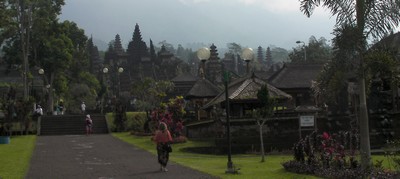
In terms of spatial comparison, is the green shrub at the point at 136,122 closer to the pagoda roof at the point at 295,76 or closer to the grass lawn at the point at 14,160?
the grass lawn at the point at 14,160

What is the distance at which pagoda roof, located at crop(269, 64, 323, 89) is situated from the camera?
44.0 meters

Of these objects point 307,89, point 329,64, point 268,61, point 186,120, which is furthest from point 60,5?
point 268,61

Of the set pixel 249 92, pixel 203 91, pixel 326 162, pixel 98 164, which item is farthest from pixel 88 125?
pixel 326 162

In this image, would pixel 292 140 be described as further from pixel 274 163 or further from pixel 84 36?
pixel 84 36

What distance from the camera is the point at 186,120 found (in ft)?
126

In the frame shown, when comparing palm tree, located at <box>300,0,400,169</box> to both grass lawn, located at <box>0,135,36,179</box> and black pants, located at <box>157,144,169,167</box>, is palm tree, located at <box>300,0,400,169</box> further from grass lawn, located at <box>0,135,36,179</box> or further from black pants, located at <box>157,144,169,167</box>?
grass lawn, located at <box>0,135,36,179</box>

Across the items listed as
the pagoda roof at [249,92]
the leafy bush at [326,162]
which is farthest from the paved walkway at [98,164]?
the pagoda roof at [249,92]

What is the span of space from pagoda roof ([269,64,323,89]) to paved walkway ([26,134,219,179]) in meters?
20.8

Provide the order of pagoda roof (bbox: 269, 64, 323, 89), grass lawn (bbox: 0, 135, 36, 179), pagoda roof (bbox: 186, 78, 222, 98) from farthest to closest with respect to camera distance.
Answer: pagoda roof (bbox: 269, 64, 323, 89)
pagoda roof (bbox: 186, 78, 222, 98)
grass lawn (bbox: 0, 135, 36, 179)

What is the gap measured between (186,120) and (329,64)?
25184mm

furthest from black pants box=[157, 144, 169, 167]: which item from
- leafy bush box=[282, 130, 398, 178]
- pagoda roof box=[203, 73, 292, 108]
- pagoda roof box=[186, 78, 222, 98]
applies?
pagoda roof box=[186, 78, 222, 98]

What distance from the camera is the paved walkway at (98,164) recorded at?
50.6 feet

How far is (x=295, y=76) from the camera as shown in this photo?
149 feet

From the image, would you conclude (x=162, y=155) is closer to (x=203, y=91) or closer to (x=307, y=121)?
(x=307, y=121)
